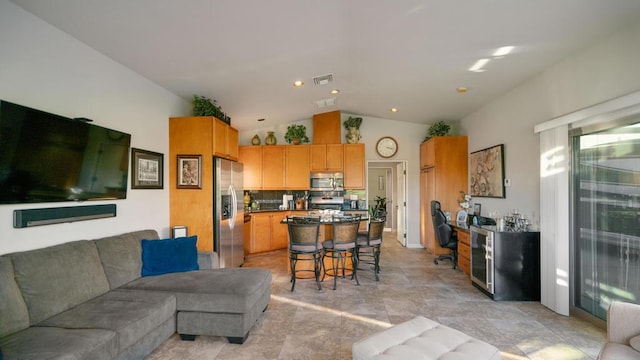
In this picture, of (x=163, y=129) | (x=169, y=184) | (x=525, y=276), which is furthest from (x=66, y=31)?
(x=525, y=276)

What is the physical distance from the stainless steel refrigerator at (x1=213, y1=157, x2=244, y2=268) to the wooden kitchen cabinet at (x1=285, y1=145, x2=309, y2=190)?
1516 mm

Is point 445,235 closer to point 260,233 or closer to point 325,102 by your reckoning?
point 325,102

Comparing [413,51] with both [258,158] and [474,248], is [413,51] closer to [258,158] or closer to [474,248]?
[474,248]

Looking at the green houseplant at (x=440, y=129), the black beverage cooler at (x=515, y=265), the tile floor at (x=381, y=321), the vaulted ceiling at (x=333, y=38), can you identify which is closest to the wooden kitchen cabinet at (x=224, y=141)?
the vaulted ceiling at (x=333, y=38)

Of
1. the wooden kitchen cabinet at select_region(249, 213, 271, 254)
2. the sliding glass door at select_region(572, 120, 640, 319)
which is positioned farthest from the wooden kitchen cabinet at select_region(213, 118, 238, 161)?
the sliding glass door at select_region(572, 120, 640, 319)

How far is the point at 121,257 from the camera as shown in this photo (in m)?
2.83

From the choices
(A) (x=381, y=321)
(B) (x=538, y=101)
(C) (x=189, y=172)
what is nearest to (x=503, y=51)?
(B) (x=538, y=101)

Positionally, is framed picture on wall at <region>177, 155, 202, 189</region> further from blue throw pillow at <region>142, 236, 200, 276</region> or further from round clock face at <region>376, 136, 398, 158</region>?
round clock face at <region>376, 136, 398, 158</region>

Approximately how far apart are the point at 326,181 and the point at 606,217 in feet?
15.2

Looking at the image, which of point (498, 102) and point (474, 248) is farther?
point (498, 102)

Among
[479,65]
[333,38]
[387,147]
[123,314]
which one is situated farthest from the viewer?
[387,147]

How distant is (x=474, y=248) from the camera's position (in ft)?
13.2

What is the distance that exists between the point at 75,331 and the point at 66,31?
7.97 feet

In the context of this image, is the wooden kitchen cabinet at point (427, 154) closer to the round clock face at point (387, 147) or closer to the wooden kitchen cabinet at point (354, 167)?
the round clock face at point (387, 147)
